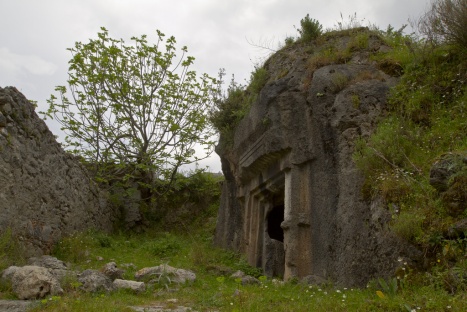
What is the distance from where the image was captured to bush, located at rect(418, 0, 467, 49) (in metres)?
6.54

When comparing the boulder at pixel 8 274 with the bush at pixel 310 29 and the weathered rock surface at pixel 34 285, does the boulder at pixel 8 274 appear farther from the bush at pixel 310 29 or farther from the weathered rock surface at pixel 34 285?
the bush at pixel 310 29

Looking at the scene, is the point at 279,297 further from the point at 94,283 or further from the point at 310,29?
the point at 310,29

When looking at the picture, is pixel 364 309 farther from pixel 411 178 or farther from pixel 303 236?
pixel 303 236

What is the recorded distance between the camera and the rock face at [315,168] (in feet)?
18.1

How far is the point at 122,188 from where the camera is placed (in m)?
13.2

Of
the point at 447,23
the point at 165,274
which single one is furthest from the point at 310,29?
the point at 165,274

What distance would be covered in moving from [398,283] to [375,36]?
5.44m

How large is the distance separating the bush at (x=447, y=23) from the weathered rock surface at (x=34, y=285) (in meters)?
6.21

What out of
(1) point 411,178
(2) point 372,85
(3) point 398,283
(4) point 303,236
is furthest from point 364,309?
(2) point 372,85

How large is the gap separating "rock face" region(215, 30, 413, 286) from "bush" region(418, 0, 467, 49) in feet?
3.04

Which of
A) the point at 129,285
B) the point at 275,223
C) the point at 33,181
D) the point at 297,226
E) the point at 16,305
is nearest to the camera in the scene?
the point at 16,305

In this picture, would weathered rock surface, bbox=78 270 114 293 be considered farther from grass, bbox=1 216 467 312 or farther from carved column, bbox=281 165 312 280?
carved column, bbox=281 165 312 280

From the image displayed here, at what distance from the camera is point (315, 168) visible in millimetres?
7043

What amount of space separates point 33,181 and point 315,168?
4683 mm
